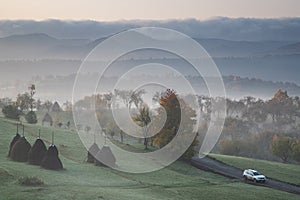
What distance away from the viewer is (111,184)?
46.2 m

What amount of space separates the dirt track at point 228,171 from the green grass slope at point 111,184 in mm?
2639

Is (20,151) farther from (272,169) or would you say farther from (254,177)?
(272,169)

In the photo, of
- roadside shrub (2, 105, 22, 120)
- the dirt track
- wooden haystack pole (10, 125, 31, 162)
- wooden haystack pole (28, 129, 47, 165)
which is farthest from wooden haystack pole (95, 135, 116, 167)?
roadside shrub (2, 105, 22, 120)

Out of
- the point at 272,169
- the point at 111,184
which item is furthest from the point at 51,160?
the point at 272,169

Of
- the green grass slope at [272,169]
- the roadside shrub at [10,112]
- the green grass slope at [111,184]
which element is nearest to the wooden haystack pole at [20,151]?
the green grass slope at [111,184]

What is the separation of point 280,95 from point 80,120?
8682cm

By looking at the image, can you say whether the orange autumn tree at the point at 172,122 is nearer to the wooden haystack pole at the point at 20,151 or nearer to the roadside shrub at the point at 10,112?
the wooden haystack pole at the point at 20,151

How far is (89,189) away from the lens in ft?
136

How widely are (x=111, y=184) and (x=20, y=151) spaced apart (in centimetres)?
1256

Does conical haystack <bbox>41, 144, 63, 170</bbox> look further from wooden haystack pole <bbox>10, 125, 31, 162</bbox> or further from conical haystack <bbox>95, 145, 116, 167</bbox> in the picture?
conical haystack <bbox>95, 145, 116, 167</bbox>

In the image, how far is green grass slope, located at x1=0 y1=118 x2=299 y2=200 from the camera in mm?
39031

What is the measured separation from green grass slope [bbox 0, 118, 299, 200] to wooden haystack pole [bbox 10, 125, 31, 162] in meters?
1.19

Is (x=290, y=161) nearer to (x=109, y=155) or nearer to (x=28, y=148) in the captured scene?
(x=109, y=155)

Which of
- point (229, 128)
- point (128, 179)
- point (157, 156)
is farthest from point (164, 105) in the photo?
point (229, 128)
